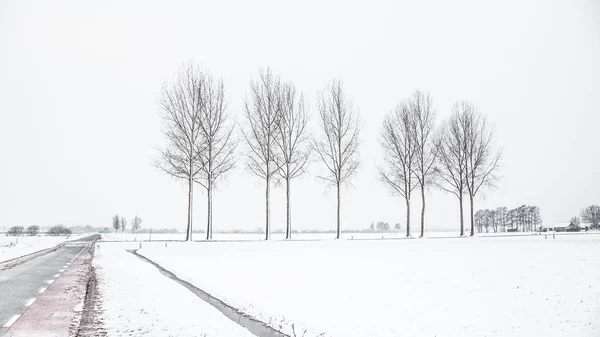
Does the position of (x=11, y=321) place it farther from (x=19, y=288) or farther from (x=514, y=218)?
(x=514, y=218)

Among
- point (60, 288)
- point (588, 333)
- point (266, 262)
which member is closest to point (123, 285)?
Result: point (60, 288)

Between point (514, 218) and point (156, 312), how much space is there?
200421mm

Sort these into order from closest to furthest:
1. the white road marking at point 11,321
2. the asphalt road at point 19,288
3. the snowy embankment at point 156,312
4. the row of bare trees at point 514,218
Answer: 1. the snowy embankment at point 156,312
2. the white road marking at point 11,321
3. the asphalt road at point 19,288
4. the row of bare trees at point 514,218

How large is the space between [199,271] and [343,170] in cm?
2420

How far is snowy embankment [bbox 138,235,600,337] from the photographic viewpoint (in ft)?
28.3

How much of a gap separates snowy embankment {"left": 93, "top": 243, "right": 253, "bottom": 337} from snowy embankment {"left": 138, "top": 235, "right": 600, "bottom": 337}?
3.88 feet

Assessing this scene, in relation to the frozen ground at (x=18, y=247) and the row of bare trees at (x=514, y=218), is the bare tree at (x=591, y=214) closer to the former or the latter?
the row of bare trees at (x=514, y=218)

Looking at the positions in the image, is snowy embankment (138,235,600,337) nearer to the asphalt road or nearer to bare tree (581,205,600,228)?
the asphalt road

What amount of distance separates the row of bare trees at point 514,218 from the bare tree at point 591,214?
18.2 meters

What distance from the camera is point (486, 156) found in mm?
48875

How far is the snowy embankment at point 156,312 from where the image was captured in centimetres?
873

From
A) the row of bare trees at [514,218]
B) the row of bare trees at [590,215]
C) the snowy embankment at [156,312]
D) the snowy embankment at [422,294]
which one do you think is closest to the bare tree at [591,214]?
the row of bare trees at [590,215]

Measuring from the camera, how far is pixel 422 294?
37.3 ft

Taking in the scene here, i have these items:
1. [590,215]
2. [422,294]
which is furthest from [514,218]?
[422,294]
